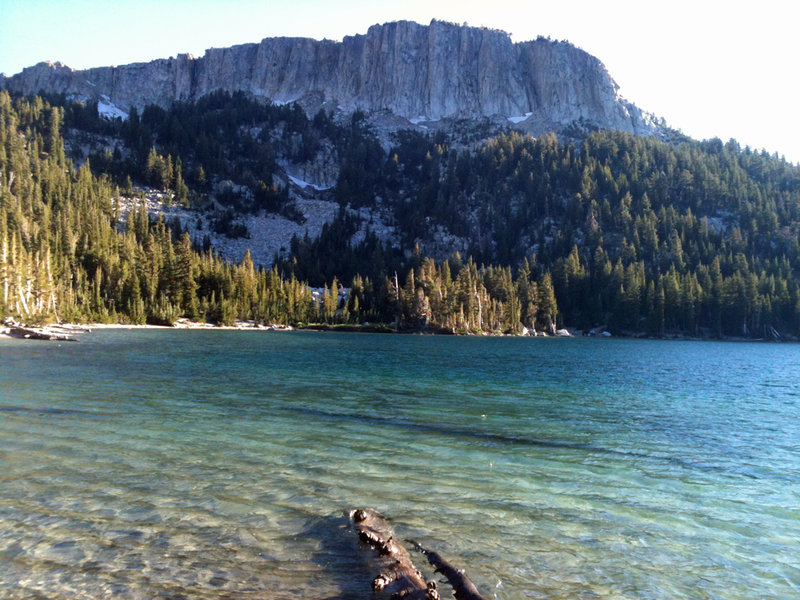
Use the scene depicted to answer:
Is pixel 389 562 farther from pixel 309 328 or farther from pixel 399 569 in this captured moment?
pixel 309 328

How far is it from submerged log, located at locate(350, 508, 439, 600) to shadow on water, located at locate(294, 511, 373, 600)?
188 millimetres

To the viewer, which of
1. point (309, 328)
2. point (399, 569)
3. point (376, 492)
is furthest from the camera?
point (309, 328)

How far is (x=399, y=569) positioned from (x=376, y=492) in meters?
3.97

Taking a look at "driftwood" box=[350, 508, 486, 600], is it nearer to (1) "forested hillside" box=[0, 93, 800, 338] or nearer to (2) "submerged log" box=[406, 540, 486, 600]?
(2) "submerged log" box=[406, 540, 486, 600]

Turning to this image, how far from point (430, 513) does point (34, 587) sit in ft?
21.8

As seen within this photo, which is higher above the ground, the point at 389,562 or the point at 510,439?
the point at 389,562

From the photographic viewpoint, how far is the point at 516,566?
333 inches

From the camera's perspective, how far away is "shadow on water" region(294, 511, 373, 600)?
7.45 meters

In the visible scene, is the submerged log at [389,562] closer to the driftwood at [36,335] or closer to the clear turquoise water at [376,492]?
the clear turquoise water at [376,492]

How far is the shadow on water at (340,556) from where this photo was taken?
7.45 metres

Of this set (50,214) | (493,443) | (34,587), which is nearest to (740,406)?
(493,443)

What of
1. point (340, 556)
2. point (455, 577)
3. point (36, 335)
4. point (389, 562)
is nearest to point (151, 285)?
point (36, 335)

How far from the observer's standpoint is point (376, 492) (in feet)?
38.5

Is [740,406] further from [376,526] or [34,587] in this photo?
[34,587]
